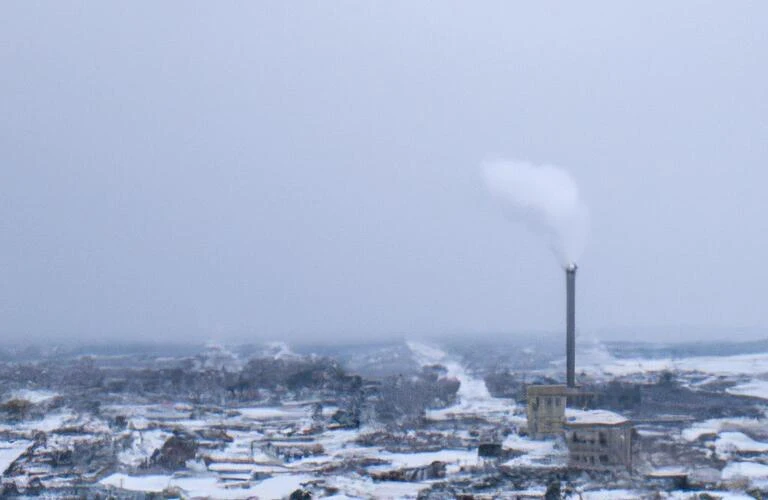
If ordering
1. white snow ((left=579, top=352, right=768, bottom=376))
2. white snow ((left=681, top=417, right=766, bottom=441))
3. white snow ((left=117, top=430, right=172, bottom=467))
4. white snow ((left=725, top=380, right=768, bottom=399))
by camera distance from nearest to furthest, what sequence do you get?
white snow ((left=117, top=430, right=172, bottom=467))
white snow ((left=681, top=417, right=766, bottom=441))
white snow ((left=725, top=380, right=768, bottom=399))
white snow ((left=579, top=352, right=768, bottom=376))

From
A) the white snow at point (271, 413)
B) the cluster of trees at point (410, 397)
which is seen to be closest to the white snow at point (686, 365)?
the cluster of trees at point (410, 397)

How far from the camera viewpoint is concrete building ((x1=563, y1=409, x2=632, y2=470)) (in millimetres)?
19625

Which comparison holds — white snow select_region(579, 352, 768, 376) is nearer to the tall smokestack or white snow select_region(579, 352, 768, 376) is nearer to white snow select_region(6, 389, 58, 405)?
the tall smokestack

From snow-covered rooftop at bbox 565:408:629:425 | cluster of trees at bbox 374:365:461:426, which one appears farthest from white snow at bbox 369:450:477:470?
cluster of trees at bbox 374:365:461:426

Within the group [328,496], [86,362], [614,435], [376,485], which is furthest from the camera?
[86,362]

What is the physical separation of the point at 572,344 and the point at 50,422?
1370cm

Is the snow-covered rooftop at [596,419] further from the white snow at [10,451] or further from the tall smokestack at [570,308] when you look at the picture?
the white snow at [10,451]

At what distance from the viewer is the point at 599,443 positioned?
781 inches

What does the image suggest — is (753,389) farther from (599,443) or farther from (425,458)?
(425,458)

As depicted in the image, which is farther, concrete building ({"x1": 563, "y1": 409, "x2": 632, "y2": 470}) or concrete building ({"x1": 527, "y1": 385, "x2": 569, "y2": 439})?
concrete building ({"x1": 527, "y1": 385, "x2": 569, "y2": 439})

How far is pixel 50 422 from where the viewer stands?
27250mm

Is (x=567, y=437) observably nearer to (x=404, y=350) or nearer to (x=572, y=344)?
(x=572, y=344)

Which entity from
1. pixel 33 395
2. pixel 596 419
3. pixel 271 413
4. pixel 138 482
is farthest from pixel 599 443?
pixel 33 395

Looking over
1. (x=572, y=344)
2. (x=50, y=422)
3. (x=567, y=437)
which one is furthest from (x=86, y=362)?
(x=567, y=437)
